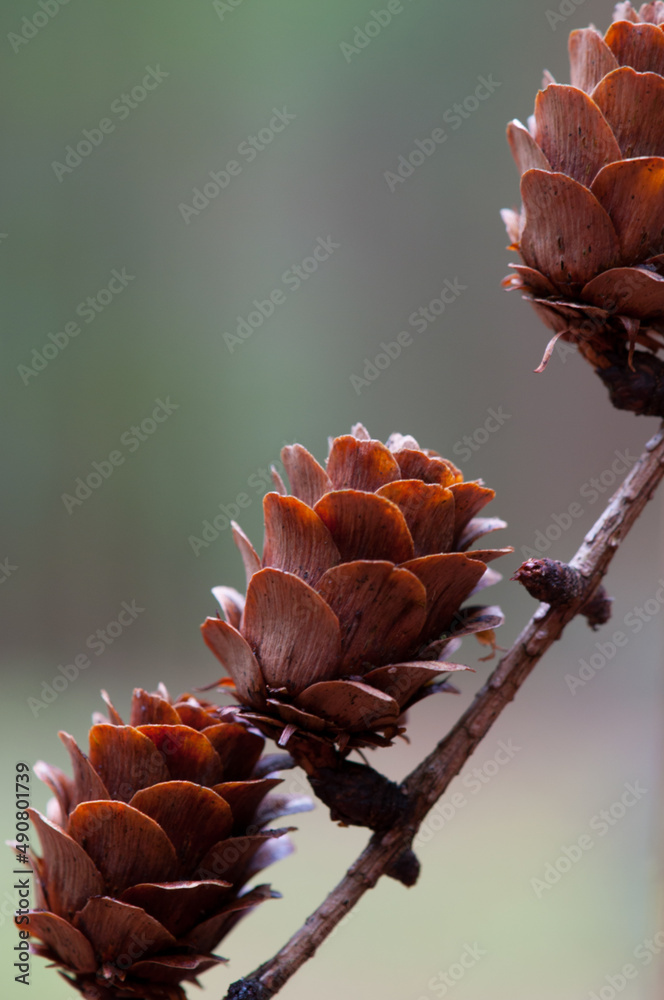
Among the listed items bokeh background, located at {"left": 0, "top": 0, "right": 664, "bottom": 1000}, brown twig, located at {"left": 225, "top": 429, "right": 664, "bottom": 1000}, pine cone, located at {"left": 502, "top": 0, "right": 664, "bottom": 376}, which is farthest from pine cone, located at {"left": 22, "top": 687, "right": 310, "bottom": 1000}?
bokeh background, located at {"left": 0, "top": 0, "right": 664, "bottom": 1000}

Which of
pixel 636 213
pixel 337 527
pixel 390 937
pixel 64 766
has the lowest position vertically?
pixel 64 766

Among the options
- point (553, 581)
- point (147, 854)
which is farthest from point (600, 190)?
point (147, 854)

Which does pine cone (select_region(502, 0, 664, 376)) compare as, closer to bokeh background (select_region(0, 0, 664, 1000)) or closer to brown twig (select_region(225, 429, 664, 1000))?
brown twig (select_region(225, 429, 664, 1000))

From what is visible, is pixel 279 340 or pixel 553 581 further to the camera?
pixel 279 340

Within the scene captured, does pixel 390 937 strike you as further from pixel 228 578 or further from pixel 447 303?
pixel 447 303

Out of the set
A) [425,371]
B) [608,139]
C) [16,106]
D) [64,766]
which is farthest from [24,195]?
[608,139]

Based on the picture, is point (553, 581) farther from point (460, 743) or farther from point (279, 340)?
point (279, 340)
